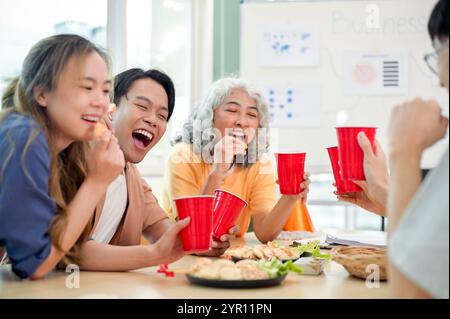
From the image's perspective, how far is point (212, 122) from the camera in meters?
2.68

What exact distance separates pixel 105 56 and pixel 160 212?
66 centimetres

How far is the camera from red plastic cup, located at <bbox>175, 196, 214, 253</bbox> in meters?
1.39

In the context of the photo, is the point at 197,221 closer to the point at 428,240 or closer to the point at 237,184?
the point at 428,240

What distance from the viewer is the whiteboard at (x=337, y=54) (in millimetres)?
3615

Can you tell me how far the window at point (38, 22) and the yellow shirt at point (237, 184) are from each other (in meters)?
0.96

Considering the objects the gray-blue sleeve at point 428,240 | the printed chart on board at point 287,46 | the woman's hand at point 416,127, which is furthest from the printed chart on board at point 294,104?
the gray-blue sleeve at point 428,240

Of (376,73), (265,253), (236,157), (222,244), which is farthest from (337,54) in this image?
(265,253)

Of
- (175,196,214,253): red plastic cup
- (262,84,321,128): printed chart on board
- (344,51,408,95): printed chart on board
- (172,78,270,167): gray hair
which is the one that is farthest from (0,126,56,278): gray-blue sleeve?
(344,51,408,95): printed chart on board

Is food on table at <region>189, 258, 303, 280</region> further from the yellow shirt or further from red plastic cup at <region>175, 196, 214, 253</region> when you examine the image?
the yellow shirt

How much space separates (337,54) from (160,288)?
9.13 ft

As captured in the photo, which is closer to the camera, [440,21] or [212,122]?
[440,21]

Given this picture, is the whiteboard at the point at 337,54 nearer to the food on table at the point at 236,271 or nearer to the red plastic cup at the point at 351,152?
the red plastic cup at the point at 351,152

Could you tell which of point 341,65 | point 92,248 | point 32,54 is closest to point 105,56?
point 32,54
